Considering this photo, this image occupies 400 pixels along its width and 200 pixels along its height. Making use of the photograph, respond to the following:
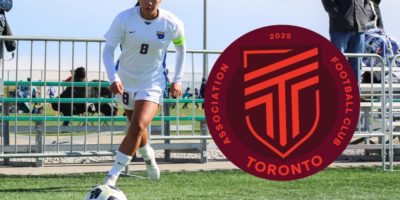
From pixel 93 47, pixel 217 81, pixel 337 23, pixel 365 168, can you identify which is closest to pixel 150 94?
pixel 217 81

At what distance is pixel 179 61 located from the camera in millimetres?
9320

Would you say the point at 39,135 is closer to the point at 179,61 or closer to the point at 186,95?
the point at 186,95

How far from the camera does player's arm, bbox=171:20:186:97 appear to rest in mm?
9125

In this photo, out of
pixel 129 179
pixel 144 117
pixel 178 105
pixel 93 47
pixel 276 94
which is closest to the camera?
pixel 276 94

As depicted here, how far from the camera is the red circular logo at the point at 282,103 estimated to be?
7.37 metres

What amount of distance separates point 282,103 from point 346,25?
6.16 m

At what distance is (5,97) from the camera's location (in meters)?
11.7

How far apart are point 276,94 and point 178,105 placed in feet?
16.8

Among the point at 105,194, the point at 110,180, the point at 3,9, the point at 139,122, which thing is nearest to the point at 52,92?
the point at 3,9

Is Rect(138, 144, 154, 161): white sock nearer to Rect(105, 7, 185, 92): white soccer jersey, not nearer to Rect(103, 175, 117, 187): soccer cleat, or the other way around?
Rect(105, 7, 185, 92): white soccer jersey

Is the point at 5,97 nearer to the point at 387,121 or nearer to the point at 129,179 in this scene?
the point at 129,179

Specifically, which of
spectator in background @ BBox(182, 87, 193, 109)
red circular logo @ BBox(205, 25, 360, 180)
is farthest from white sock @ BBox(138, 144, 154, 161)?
spectator in background @ BBox(182, 87, 193, 109)

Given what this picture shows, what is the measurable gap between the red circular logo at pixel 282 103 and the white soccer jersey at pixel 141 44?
1568 mm

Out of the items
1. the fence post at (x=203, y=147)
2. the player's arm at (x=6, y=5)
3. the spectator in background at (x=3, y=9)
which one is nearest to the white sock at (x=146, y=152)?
the fence post at (x=203, y=147)
